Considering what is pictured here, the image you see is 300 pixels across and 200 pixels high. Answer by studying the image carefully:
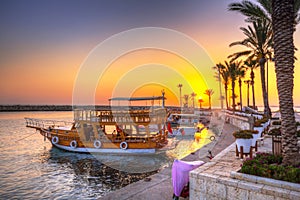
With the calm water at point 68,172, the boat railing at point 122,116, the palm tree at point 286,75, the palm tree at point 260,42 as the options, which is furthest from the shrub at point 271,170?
the palm tree at point 260,42

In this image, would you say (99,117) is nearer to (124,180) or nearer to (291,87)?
(124,180)

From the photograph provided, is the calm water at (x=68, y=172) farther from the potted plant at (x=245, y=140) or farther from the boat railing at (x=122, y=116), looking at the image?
the potted plant at (x=245, y=140)

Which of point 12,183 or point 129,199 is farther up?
point 129,199

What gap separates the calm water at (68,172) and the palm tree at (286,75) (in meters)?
8.24

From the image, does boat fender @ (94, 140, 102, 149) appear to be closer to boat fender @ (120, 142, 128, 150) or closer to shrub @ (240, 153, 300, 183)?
boat fender @ (120, 142, 128, 150)

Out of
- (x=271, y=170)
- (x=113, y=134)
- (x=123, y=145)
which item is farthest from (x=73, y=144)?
(x=271, y=170)

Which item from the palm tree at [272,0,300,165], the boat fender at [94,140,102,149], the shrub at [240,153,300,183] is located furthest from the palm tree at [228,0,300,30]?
the boat fender at [94,140,102,149]

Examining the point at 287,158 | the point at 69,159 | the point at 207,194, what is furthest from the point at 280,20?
the point at 69,159

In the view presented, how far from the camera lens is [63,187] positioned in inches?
426

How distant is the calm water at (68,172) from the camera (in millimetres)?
10312

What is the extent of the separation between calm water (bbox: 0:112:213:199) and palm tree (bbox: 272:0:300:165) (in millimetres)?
8238

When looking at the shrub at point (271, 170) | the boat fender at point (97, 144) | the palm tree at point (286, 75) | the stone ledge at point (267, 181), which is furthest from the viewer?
the boat fender at point (97, 144)

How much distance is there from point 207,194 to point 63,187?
355 inches

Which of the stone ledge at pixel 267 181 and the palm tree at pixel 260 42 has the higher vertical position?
the palm tree at pixel 260 42
